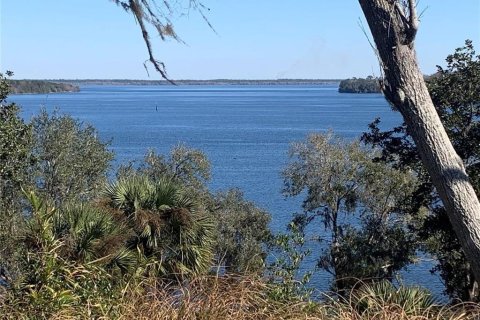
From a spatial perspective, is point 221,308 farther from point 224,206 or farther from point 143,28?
point 224,206

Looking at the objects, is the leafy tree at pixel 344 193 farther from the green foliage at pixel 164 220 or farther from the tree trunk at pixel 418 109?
the tree trunk at pixel 418 109

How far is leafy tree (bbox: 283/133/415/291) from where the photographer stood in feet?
75.9

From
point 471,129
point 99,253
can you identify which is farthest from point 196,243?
point 471,129

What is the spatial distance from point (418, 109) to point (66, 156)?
18.2 m

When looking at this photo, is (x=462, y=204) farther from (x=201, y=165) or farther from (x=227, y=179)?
(x=227, y=179)

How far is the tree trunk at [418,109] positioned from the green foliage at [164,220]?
6.16 m

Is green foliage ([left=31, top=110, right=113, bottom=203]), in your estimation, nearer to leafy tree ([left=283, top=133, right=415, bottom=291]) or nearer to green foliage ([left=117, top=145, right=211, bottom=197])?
green foliage ([left=117, top=145, right=211, bottom=197])

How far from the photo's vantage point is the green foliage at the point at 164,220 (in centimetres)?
1103

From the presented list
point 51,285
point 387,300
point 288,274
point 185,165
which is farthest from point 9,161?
point 185,165

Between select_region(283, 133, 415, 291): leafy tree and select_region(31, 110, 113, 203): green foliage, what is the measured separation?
744 centimetres

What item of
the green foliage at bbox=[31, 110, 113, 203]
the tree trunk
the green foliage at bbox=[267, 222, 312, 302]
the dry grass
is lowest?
the green foliage at bbox=[31, 110, 113, 203]

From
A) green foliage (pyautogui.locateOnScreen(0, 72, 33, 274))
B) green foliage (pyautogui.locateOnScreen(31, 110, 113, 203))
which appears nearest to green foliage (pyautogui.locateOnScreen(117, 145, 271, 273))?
green foliage (pyautogui.locateOnScreen(31, 110, 113, 203))

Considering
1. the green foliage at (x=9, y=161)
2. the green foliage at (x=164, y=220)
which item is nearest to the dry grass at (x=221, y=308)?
the green foliage at (x=164, y=220)

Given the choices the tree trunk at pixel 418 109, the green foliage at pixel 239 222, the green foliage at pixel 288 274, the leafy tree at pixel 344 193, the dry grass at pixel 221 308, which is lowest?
the green foliage at pixel 239 222
